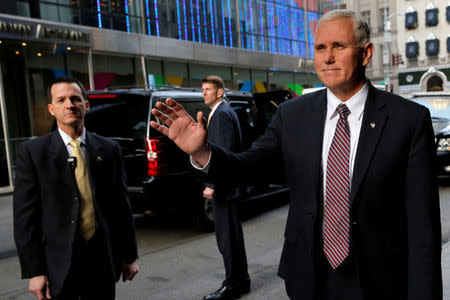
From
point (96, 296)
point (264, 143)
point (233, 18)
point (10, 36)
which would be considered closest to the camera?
point (264, 143)

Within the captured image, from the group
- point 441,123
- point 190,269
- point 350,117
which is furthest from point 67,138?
point 441,123

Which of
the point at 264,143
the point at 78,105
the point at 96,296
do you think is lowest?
the point at 96,296

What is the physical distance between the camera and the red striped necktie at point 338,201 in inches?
77.5

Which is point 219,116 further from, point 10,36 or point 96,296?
point 10,36

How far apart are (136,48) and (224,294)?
14.7 meters

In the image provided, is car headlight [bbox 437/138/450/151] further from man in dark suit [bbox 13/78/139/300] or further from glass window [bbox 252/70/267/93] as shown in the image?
glass window [bbox 252/70/267/93]

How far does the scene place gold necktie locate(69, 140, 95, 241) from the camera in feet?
9.21

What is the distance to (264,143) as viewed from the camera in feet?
7.25

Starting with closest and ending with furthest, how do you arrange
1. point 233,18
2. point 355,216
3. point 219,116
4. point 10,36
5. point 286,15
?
point 355,216, point 219,116, point 10,36, point 233,18, point 286,15

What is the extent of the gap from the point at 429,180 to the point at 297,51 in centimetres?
2808

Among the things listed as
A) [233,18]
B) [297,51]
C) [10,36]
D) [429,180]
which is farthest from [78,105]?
[297,51]

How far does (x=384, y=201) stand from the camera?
6.35 ft

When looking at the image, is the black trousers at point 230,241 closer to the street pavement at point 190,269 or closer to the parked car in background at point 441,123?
the street pavement at point 190,269

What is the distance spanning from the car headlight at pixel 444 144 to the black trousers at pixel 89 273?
29.2ft
